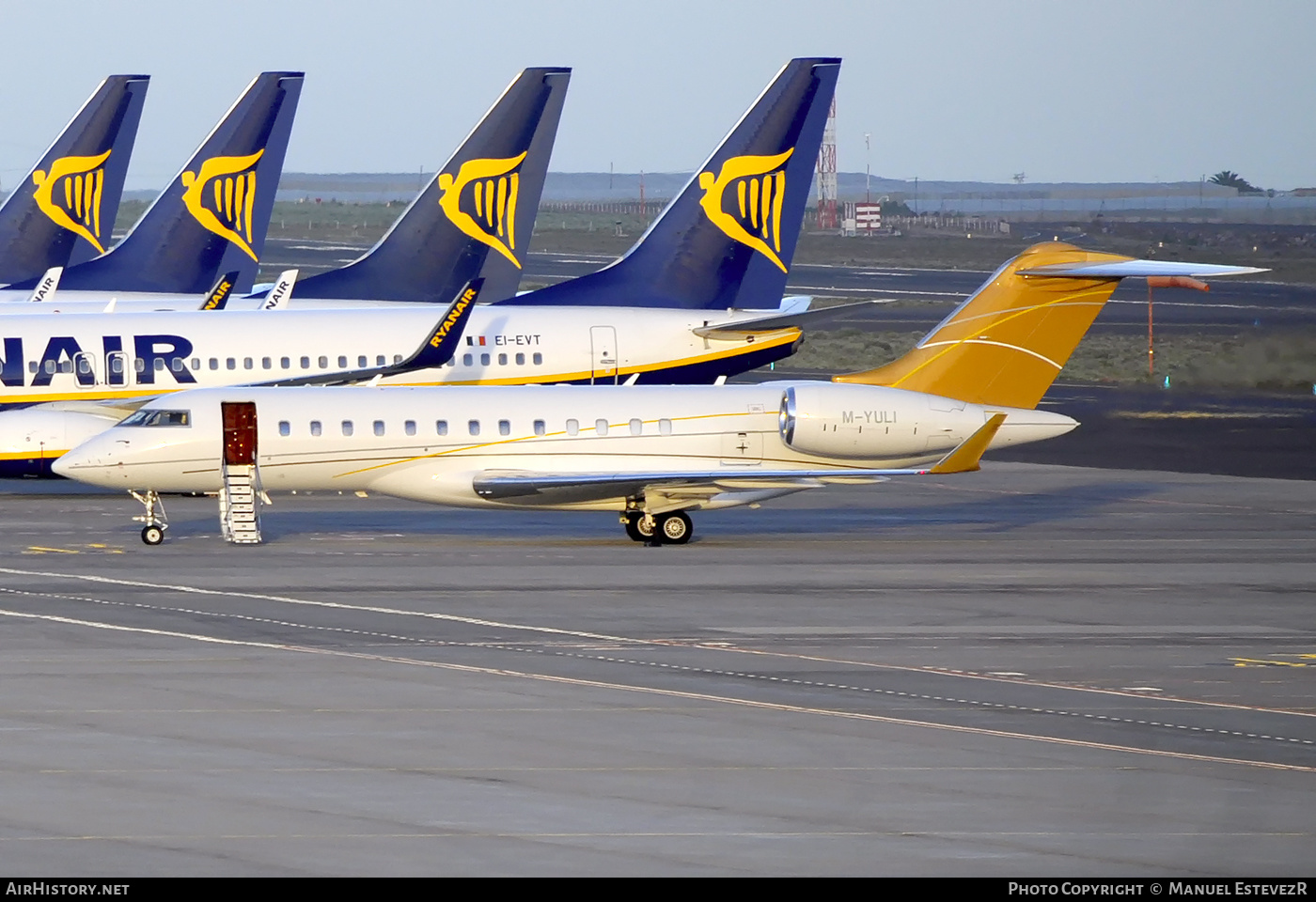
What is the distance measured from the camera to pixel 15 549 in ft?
113

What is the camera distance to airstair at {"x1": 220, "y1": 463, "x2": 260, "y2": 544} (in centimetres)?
3469

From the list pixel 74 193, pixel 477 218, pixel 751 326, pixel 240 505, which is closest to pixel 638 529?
pixel 240 505

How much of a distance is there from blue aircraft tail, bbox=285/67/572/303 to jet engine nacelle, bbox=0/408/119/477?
41.2 feet

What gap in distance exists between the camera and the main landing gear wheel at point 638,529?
3494 centimetres

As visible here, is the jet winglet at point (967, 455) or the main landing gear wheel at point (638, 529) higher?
the jet winglet at point (967, 455)

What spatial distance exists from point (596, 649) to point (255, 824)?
9.08m

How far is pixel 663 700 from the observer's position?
21375 mm

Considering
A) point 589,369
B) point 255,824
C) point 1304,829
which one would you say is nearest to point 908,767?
point 1304,829

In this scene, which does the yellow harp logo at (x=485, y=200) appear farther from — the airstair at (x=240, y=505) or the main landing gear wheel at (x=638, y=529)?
the main landing gear wheel at (x=638, y=529)

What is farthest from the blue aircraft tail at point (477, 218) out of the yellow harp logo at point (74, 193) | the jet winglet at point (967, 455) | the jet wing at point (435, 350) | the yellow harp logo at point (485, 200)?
the jet winglet at point (967, 455)

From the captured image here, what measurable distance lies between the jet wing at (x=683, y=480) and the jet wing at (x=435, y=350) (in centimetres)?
791

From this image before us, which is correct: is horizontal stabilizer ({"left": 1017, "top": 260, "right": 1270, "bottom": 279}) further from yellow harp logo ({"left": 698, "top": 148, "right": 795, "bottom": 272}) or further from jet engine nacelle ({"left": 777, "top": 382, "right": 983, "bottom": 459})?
yellow harp logo ({"left": 698, "top": 148, "right": 795, "bottom": 272})

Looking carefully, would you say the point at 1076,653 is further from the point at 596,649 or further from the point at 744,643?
the point at 596,649

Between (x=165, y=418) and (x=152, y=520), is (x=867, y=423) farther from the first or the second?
(x=152, y=520)
